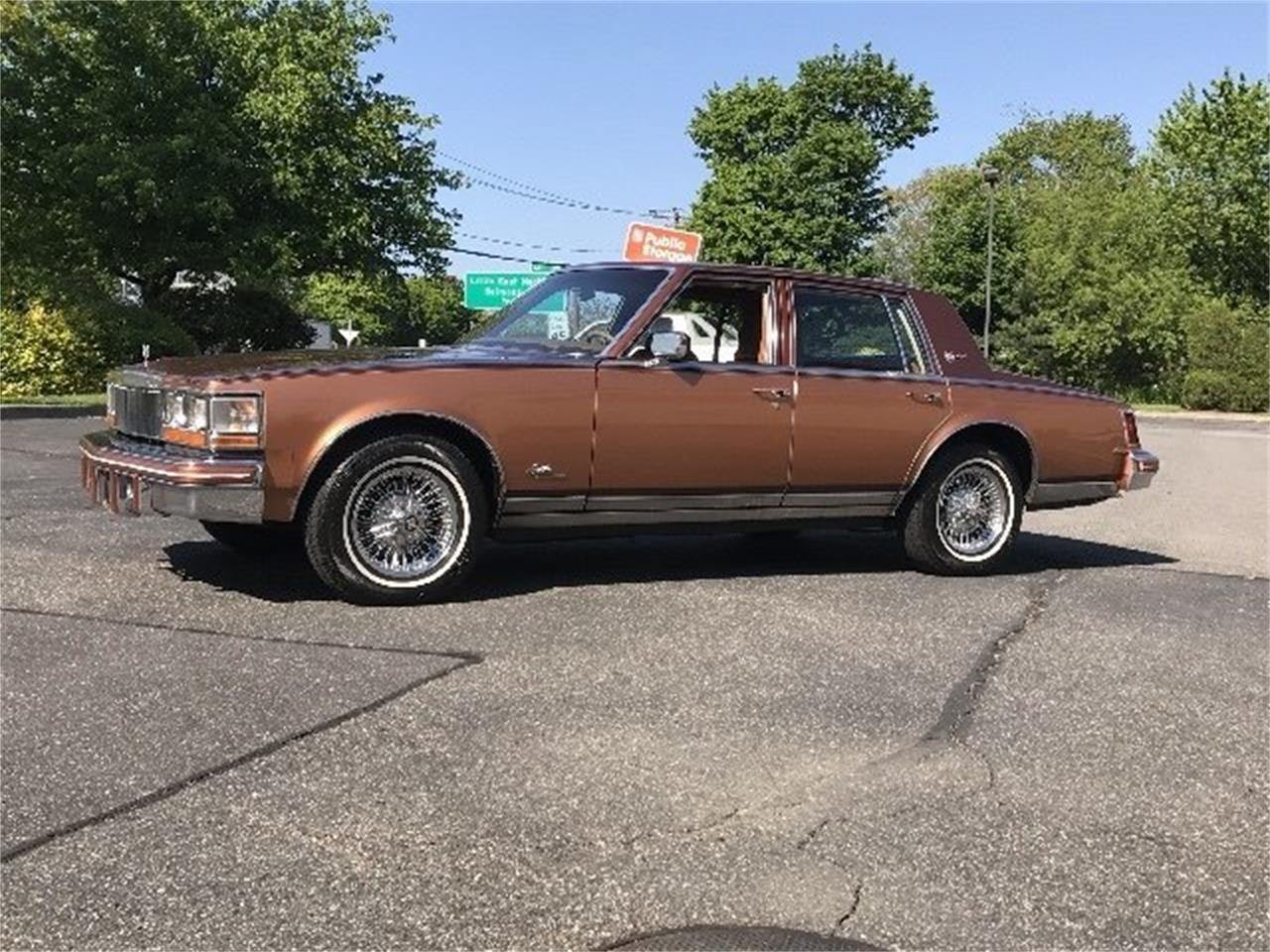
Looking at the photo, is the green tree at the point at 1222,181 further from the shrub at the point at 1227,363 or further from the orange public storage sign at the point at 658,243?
the orange public storage sign at the point at 658,243

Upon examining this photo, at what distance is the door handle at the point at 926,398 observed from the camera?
6594 millimetres

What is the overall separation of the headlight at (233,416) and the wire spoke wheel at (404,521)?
1.66 feet

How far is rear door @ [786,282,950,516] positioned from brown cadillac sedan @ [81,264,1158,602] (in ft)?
0.04

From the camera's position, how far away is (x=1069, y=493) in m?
7.08

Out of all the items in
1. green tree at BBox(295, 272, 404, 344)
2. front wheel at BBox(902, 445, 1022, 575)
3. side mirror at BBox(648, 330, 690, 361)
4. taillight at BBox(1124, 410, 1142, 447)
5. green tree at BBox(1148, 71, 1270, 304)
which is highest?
green tree at BBox(1148, 71, 1270, 304)

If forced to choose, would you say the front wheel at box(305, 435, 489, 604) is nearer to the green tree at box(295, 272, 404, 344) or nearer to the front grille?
the front grille

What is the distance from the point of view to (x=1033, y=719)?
13.5 ft

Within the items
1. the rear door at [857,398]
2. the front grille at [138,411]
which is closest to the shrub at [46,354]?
the front grille at [138,411]

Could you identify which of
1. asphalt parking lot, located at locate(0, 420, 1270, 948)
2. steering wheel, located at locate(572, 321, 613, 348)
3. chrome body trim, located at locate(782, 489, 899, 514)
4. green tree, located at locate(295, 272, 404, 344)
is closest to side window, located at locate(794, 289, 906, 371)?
chrome body trim, located at locate(782, 489, 899, 514)

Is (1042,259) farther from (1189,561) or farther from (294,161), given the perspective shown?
(1189,561)

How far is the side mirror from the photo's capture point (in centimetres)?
574

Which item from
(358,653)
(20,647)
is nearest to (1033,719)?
(358,653)

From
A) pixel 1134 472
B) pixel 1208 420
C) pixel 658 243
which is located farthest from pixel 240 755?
pixel 1208 420

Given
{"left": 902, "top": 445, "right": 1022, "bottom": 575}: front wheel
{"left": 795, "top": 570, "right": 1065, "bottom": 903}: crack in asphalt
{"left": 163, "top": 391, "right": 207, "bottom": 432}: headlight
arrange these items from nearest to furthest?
{"left": 795, "top": 570, "right": 1065, "bottom": 903}: crack in asphalt → {"left": 163, "top": 391, "right": 207, "bottom": 432}: headlight → {"left": 902, "top": 445, "right": 1022, "bottom": 575}: front wheel
